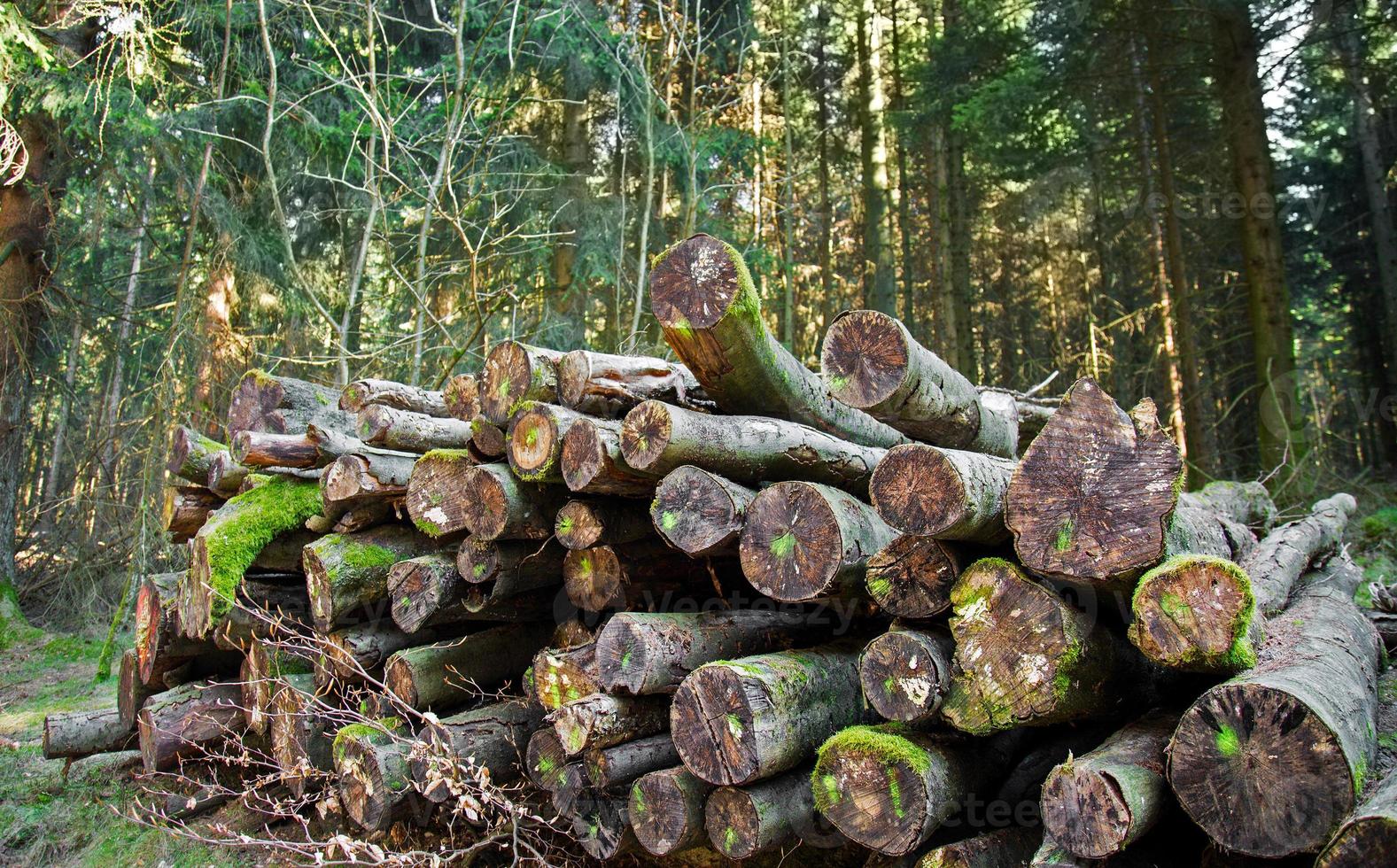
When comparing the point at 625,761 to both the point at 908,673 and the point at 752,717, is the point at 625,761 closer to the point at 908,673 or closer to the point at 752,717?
the point at 752,717

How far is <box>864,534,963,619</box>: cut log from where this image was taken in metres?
2.91

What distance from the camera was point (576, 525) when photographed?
3.83 meters

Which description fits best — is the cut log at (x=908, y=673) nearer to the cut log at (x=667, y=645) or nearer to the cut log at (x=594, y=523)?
the cut log at (x=667, y=645)

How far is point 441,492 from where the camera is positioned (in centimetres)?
420

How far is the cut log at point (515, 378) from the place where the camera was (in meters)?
3.94

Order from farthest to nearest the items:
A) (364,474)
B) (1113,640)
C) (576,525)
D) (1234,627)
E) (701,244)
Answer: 1. (364,474)
2. (576,525)
3. (701,244)
4. (1113,640)
5. (1234,627)

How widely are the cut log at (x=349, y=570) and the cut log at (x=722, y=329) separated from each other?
2.04 m

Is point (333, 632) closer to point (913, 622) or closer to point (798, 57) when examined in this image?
point (913, 622)

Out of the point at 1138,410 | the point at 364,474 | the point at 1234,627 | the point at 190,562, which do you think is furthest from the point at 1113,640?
the point at 190,562

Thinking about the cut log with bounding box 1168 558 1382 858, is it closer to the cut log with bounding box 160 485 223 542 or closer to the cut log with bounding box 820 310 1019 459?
the cut log with bounding box 820 310 1019 459

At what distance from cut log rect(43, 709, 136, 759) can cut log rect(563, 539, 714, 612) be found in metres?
3.42

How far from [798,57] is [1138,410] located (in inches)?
633

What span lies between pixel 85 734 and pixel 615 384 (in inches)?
166

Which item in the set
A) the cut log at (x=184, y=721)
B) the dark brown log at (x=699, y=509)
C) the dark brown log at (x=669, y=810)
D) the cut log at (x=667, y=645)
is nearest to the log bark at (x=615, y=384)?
the dark brown log at (x=699, y=509)
